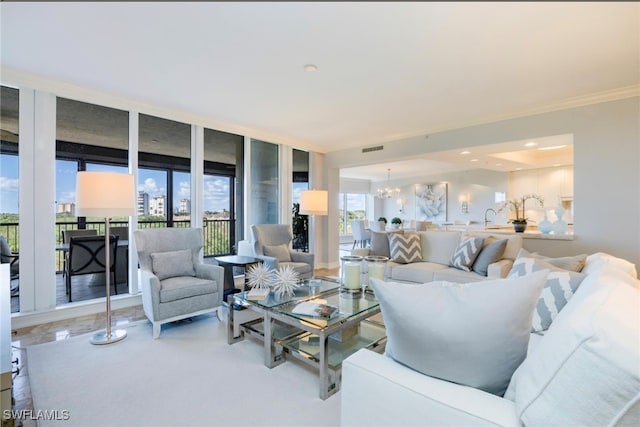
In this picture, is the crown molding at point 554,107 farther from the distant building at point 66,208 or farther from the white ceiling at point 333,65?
the distant building at point 66,208

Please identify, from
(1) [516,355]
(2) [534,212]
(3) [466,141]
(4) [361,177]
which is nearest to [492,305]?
(1) [516,355]

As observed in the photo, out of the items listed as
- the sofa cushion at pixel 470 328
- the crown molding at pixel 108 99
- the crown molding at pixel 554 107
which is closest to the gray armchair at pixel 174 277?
the crown molding at pixel 108 99

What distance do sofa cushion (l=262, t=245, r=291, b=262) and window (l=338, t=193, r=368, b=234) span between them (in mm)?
6627

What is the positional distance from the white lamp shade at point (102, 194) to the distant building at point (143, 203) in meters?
1.35

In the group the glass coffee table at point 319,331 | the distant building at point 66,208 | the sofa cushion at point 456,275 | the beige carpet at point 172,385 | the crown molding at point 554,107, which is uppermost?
the crown molding at point 554,107

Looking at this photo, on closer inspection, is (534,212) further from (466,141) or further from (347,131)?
(347,131)

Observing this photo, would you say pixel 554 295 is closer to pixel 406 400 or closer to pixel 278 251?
pixel 406 400

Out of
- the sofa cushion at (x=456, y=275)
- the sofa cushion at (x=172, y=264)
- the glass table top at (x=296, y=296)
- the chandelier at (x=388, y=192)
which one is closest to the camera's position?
the glass table top at (x=296, y=296)

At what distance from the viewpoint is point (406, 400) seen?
1.04 m

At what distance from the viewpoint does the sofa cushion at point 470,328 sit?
1022 mm

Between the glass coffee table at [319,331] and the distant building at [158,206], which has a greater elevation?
the distant building at [158,206]

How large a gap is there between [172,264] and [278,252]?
1.49m

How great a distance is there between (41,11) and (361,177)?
1024cm

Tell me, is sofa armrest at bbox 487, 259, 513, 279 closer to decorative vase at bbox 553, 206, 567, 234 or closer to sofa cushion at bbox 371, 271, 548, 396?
decorative vase at bbox 553, 206, 567, 234
